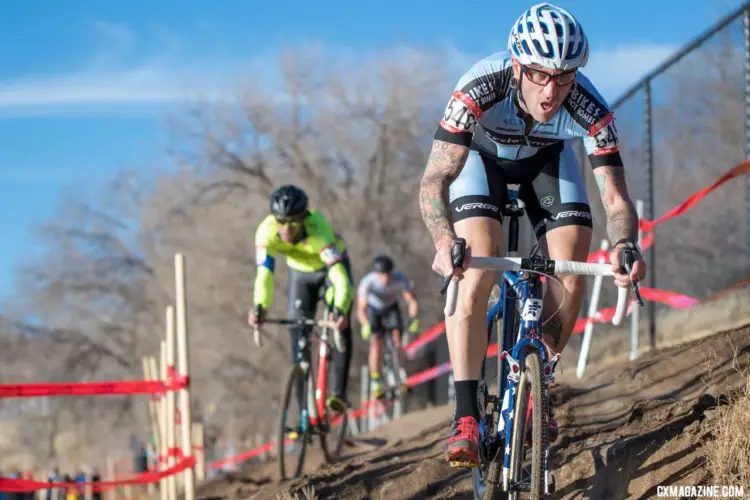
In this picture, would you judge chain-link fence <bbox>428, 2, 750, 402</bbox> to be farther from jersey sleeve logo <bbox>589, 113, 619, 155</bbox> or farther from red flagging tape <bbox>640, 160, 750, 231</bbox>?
jersey sleeve logo <bbox>589, 113, 619, 155</bbox>

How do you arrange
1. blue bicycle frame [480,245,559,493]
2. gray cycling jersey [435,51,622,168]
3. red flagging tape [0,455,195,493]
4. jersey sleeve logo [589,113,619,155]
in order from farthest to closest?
red flagging tape [0,455,195,493] → jersey sleeve logo [589,113,619,155] → gray cycling jersey [435,51,622,168] → blue bicycle frame [480,245,559,493]

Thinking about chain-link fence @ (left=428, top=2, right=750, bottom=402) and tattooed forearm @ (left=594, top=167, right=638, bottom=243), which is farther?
chain-link fence @ (left=428, top=2, right=750, bottom=402)

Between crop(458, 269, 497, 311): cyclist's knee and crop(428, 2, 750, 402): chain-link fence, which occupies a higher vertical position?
crop(428, 2, 750, 402): chain-link fence

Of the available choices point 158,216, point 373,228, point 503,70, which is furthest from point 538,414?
point 158,216

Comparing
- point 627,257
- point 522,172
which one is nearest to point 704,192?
point 522,172

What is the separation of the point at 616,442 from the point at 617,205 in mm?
1448

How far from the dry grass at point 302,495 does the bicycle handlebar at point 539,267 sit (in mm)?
1801

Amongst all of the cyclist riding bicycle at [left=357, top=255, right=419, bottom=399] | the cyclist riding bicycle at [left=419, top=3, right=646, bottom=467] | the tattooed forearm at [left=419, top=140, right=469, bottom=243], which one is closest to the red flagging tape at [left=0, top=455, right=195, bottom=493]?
the cyclist riding bicycle at [left=419, top=3, right=646, bottom=467]

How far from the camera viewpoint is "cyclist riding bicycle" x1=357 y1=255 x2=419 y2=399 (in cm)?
1302

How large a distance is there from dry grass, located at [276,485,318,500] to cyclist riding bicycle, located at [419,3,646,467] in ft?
4.06

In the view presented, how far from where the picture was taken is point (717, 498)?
3977mm

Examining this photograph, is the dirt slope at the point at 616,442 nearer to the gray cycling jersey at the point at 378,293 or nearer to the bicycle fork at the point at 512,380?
the bicycle fork at the point at 512,380

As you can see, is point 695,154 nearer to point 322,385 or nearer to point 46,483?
point 322,385

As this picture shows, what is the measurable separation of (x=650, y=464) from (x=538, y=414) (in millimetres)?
987
